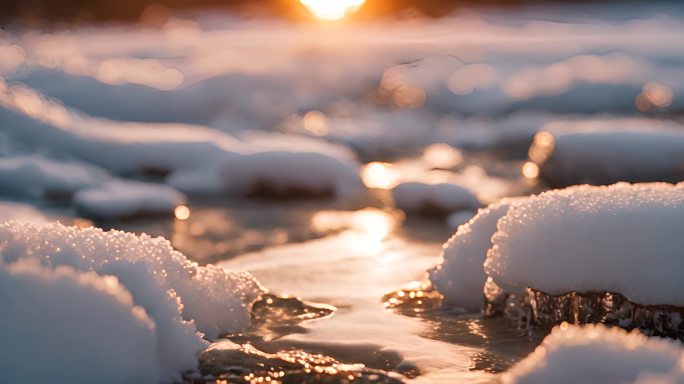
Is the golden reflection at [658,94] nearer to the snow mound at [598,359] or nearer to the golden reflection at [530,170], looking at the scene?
the golden reflection at [530,170]

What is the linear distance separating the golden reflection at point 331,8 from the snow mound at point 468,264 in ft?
70.3

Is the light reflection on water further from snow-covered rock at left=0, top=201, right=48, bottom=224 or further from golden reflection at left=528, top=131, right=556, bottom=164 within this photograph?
golden reflection at left=528, top=131, right=556, bottom=164

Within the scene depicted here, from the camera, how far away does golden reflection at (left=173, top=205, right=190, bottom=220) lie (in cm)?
435

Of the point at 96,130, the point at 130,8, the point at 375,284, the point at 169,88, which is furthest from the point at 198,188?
the point at 130,8

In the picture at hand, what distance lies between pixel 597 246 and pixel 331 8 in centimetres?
2220

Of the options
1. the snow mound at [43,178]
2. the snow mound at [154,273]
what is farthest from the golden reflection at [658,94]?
the snow mound at [154,273]

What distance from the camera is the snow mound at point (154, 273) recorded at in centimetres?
212

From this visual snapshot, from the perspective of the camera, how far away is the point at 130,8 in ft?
62.2

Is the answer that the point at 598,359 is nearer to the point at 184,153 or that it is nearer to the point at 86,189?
Answer: the point at 86,189

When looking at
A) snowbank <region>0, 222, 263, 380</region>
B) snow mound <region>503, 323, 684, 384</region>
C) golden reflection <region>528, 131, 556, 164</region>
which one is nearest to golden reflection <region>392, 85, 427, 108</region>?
golden reflection <region>528, 131, 556, 164</region>

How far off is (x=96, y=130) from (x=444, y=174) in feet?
6.82

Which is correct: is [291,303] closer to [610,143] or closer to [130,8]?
[610,143]

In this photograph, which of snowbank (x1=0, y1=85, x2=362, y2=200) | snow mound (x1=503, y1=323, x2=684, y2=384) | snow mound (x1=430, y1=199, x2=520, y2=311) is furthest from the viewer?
snowbank (x1=0, y1=85, x2=362, y2=200)

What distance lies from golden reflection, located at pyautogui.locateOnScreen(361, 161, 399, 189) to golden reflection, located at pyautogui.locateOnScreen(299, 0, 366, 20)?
18225mm
